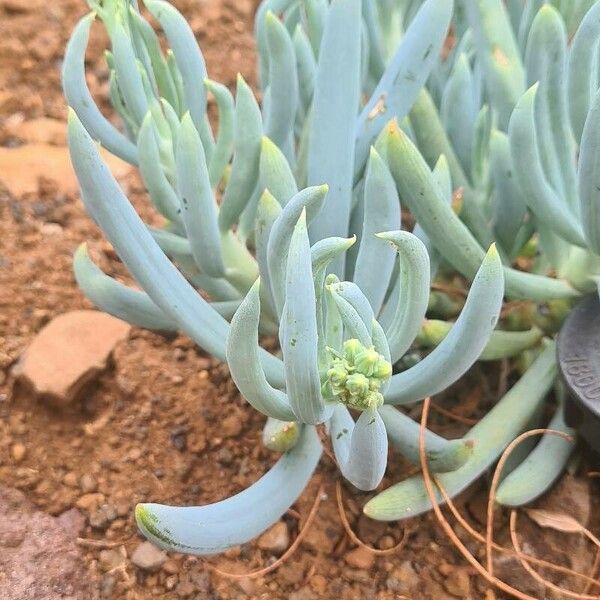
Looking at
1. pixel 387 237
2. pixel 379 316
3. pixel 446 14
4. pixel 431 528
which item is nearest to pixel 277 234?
pixel 387 237

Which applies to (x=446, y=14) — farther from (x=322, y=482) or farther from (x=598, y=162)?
(x=322, y=482)

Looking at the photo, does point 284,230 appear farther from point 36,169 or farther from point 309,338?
point 36,169

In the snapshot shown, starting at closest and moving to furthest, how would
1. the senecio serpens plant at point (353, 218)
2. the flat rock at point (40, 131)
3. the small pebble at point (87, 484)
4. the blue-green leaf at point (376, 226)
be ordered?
the senecio serpens plant at point (353, 218)
the blue-green leaf at point (376, 226)
the small pebble at point (87, 484)
the flat rock at point (40, 131)

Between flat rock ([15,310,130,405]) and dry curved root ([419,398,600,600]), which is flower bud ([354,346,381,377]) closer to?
dry curved root ([419,398,600,600])

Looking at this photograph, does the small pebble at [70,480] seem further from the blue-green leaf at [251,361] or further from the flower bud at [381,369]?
the flower bud at [381,369]

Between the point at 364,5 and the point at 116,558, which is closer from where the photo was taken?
the point at 116,558

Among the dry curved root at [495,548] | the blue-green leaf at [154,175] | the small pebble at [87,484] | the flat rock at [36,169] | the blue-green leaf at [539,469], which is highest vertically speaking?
the blue-green leaf at [154,175]

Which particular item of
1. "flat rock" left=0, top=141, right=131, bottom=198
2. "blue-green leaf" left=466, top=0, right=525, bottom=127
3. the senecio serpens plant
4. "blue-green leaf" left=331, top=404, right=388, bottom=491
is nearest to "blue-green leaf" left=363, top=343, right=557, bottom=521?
the senecio serpens plant

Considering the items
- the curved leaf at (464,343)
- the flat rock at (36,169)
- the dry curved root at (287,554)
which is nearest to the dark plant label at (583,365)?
the curved leaf at (464,343)
